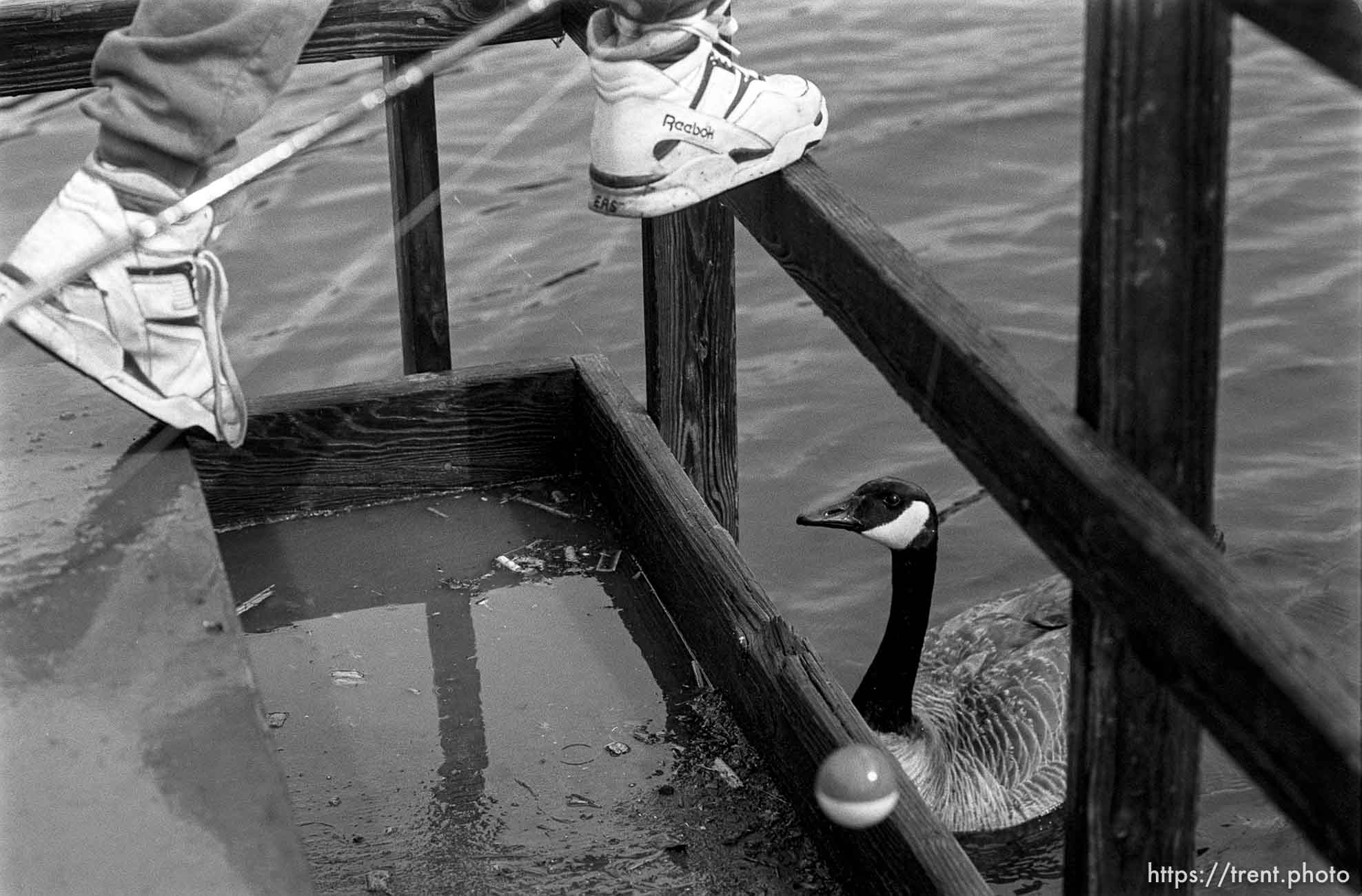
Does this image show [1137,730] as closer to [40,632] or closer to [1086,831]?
[1086,831]

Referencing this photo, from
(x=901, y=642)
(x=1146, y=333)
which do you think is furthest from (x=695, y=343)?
(x=1146, y=333)

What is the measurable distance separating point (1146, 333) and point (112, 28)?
2377 millimetres

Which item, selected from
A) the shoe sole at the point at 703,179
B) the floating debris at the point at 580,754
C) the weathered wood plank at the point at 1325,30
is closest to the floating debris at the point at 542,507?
the floating debris at the point at 580,754

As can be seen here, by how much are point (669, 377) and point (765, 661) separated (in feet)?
3.08

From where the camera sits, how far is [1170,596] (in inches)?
69.6

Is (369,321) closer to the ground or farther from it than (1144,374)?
closer to the ground

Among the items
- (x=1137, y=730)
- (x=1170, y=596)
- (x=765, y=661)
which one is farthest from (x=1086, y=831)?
(x=765, y=661)

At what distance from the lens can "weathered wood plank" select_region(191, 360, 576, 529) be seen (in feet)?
13.3

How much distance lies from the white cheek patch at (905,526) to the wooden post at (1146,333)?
8.84 feet

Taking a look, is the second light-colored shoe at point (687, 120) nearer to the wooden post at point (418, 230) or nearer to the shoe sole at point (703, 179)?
the shoe sole at point (703, 179)

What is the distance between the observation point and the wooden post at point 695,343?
3.77 m

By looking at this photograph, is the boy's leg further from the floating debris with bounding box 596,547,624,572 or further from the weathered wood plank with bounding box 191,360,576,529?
the floating debris with bounding box 596,547,624,572

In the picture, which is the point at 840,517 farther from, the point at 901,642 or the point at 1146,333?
the point at 1146,333

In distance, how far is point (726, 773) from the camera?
10.7 ft
